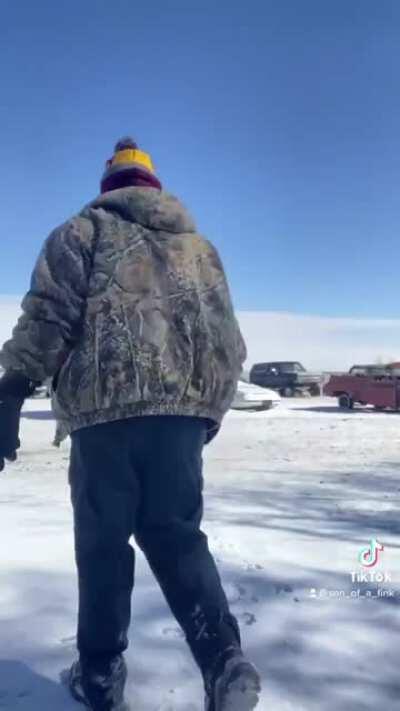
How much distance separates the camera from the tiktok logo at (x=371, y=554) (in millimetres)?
3517

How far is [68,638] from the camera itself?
2.47 m

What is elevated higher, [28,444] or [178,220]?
[178,220]

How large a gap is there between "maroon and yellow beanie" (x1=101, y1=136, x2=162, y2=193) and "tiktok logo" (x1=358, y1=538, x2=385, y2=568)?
7.23 feet

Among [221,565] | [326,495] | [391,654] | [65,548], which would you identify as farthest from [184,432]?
[326,495]

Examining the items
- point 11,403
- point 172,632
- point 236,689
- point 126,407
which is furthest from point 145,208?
point 172,632

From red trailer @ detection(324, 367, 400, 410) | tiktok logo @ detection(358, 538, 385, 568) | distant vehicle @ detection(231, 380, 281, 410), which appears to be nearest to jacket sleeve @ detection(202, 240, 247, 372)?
tiktok logo @ detection(358, 538, 385, 568)

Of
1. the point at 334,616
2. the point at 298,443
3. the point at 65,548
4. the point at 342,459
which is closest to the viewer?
the point at 334,616

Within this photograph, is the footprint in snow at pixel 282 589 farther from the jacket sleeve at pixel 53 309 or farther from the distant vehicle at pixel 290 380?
the distant vehicle at pixel 290 380

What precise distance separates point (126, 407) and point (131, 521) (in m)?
0.32

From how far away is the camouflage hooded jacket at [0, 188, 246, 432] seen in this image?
77.9 inches

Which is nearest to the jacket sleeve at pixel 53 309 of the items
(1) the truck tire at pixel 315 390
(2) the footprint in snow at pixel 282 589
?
(2) the footprint in snow at pixel 282 589

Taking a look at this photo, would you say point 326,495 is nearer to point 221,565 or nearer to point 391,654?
point 221,565

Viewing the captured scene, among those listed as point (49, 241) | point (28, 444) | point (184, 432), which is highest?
point (49, 241)

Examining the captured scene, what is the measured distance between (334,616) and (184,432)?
121 cm
